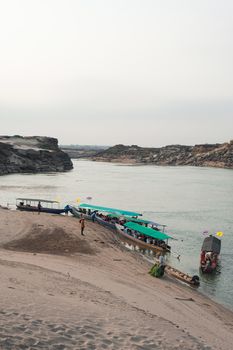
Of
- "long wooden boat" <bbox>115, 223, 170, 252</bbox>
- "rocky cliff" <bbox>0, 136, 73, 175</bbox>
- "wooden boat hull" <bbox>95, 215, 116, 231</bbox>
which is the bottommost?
"long wooden boat" <bbox>115, 223, 170, 252</bbox>

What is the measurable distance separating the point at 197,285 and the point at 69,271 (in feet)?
28.6

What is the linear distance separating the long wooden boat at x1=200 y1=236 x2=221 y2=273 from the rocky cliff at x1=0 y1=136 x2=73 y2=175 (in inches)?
3898

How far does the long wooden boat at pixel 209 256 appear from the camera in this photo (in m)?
28.5

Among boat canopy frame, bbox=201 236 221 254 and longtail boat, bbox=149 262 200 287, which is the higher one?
boat canopy frame, bbox=201 236 221 254

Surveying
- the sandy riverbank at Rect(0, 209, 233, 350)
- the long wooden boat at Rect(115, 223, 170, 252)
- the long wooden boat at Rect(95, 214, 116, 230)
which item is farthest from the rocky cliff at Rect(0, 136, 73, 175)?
the sandy riverbank at Rect(0, 209, 233, 350)

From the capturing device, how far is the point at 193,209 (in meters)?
61.5

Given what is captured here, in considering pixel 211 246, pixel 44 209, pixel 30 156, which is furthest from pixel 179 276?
pixel 30 156

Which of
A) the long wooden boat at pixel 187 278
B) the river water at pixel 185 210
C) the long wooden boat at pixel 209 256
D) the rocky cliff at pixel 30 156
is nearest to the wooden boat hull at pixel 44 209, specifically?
the river water at pixel 185 210

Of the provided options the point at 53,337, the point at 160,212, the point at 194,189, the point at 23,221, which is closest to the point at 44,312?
the point at 53,337

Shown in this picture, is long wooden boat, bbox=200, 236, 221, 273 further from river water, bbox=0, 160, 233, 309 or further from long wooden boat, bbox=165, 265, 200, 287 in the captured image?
long wooden boat, bbox=165, 265, 200, 287

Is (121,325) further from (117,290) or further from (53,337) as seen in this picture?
(117,290)

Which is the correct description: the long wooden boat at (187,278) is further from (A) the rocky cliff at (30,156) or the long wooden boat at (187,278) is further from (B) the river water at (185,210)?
(A) the rocky cliff at (30,156)

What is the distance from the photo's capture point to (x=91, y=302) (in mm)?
15570

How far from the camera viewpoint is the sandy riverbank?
11102 mm
